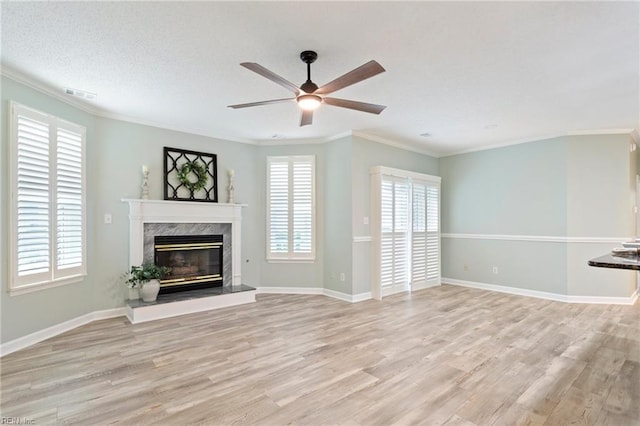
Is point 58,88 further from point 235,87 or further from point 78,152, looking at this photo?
point 235,87

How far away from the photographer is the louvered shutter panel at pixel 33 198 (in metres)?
3.31

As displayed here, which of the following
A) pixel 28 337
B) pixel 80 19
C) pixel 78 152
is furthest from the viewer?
pixel 78 152

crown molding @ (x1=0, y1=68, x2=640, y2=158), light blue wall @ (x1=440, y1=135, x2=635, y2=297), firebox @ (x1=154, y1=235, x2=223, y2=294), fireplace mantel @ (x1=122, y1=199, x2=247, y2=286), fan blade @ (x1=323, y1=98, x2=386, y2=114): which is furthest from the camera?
light blue wall @ (x1=440, y1=135, x2=635, y2=297)

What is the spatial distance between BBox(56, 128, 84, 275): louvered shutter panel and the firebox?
97cm

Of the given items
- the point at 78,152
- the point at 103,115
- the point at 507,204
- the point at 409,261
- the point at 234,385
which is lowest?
the point at 234,385

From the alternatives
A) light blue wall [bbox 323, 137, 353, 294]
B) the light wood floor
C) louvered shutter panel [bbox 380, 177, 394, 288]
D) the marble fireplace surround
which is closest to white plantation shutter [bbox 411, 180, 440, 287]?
louvered shutter panel [bbox 380, 177, 394, 288]

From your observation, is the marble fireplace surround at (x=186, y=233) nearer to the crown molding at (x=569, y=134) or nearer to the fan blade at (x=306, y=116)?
the fan blade at (x=306, y=116)

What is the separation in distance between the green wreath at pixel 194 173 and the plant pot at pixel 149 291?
1.49m

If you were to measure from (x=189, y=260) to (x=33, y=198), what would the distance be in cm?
214

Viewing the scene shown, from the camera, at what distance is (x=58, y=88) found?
3.57 m

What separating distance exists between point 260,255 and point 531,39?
4.79 meters

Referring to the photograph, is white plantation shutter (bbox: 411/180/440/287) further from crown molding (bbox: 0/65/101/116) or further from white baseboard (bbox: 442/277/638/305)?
crown molding (bbox: 0/65/101/116)

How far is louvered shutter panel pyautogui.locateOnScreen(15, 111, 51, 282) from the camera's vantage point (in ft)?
10.9

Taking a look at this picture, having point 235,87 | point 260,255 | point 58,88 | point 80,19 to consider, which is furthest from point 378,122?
point 58,88
